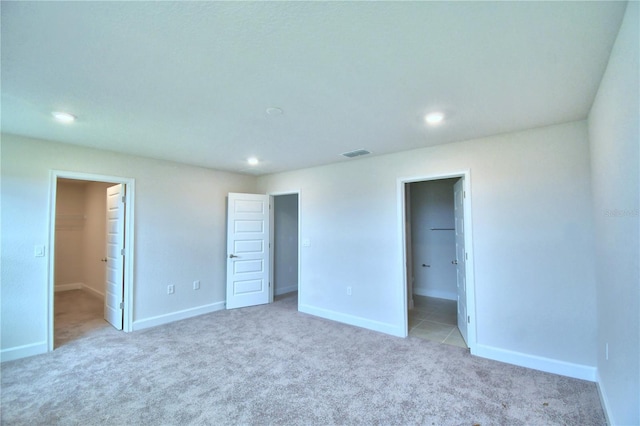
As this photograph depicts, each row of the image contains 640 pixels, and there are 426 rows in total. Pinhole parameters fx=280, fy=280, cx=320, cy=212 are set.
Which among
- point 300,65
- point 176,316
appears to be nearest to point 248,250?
point 176,316

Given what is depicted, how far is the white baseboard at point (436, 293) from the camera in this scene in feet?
18.8

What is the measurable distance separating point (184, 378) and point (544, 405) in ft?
10.4

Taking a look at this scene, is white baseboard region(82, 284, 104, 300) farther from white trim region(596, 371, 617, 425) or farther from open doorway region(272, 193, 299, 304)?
white trim region(596, 371, 617, 425)

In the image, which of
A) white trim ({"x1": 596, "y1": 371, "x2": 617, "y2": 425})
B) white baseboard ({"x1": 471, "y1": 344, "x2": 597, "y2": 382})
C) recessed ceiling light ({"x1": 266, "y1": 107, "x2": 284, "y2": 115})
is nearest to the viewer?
white trim ({"x1": 596, "y1": 371, "x2": 617, "y2": 425})

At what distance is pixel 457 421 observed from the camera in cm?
209

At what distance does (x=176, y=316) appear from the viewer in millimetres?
4402

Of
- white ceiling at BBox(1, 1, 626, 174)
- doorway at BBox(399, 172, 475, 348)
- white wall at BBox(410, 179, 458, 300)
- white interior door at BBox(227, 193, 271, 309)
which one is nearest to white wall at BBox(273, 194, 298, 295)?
white interior door at BBox(227, 193, 271, 309)

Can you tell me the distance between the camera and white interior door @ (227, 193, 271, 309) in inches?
199

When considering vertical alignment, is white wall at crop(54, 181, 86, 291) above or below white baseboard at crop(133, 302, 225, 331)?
above

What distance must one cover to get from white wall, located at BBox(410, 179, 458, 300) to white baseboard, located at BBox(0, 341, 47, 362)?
6111 millimetres

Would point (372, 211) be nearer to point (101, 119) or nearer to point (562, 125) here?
point (562, 125)

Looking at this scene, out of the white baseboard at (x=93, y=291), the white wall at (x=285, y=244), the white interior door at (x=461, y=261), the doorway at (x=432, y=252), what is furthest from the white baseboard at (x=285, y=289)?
the white interior door at (x=461, y=261)

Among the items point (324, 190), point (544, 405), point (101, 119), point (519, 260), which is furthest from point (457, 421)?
point (101, 119)

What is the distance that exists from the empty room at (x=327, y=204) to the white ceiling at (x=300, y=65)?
0.6 inches
